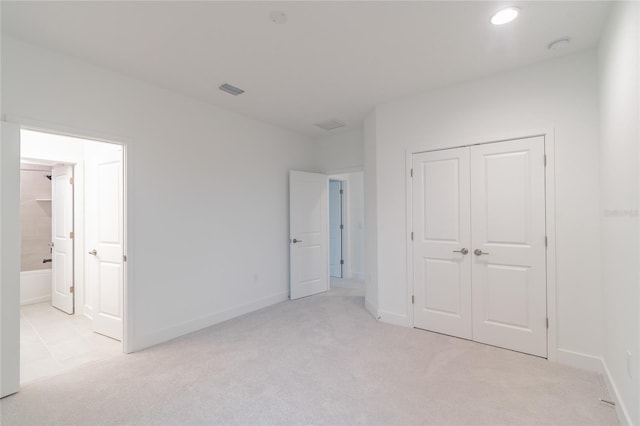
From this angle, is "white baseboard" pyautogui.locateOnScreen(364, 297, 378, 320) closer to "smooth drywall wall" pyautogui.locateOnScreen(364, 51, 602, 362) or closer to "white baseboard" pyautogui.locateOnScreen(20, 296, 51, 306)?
"smooth drywall wall" pyautogui.locateOnScreen(364, 51, 602, 362)

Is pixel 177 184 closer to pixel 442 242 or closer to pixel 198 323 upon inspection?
pixel 198 323

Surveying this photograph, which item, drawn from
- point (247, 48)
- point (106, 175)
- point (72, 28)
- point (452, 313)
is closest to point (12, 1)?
point (72, 28)

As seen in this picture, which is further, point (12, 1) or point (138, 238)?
point (138, 238)

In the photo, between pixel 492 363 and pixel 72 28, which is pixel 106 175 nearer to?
pixel 72 28

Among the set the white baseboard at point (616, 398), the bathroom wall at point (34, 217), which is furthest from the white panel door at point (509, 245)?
the bathroom wall at point (34, 217)

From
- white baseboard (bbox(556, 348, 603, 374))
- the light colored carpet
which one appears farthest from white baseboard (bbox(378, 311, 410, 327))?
white baseboard (bbox(556, 348, 603, 374))

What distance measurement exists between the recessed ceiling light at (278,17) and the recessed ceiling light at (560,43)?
2.22 metres

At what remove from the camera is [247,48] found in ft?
8.19

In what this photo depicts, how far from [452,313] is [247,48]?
11.0 feet

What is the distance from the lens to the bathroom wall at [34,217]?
15.6 feet

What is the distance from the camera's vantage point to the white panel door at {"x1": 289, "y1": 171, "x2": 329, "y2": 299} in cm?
484

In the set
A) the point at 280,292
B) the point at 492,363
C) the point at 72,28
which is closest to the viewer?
the point at 72,28

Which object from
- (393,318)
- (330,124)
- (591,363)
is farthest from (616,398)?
(330,124)

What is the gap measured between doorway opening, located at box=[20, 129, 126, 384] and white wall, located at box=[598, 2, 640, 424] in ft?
13.3
